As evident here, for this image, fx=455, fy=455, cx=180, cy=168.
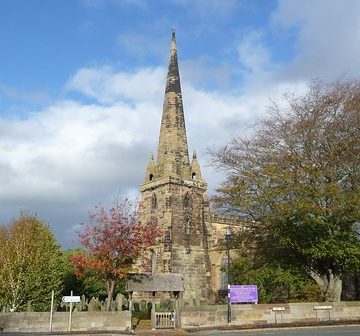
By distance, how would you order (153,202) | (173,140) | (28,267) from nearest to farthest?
(28,267), (153,202), (173,140)

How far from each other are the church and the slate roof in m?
14.6

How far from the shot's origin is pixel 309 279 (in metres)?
29.0

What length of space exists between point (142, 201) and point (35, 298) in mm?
16724

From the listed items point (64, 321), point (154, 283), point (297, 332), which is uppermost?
point (154, 283)

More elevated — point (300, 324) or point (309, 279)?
point (309, 279)

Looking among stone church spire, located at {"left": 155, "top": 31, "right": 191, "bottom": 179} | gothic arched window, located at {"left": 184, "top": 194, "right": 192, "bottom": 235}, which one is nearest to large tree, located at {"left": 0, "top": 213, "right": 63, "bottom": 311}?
gothic arched window, located at {"left": 184, "top": 194, "right": 192, "bottom": 235}

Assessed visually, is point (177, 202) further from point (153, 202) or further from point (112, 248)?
point (112, 248)

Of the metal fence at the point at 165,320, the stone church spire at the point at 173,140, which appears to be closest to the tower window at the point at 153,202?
the stone church spire at the point at 173,140

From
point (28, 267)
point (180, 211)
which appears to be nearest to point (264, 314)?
point (28, 267)

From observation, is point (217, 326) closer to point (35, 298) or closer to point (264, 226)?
point (264, 226)

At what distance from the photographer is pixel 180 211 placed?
4278 centimetres

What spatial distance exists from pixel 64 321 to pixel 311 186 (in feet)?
49.6

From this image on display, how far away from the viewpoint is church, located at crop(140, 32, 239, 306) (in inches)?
1625

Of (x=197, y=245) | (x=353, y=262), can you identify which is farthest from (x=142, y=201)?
(x=353, y=262)
